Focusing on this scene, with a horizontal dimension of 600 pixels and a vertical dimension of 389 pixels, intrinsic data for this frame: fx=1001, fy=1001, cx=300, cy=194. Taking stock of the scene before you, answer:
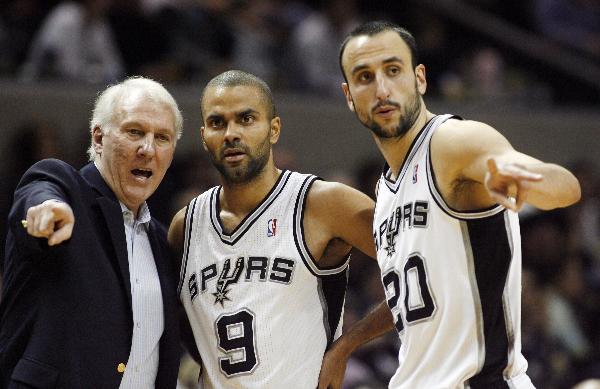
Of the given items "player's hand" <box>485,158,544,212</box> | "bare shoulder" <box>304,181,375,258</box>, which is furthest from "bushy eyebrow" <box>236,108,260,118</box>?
"player's hand" <box>485,158,544,212</box>

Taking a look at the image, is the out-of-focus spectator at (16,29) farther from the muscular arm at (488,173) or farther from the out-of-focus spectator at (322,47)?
the muscular arm at (488,173)

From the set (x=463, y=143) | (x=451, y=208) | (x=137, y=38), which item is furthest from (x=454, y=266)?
(x=137, y=38)

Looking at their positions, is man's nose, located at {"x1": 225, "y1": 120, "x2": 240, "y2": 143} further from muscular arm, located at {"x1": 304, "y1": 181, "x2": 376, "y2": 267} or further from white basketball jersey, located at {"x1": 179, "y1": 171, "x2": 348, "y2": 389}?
muscular arm, located at {"x1": 304, "y1": 181, "x2": 376, "y2": 267}

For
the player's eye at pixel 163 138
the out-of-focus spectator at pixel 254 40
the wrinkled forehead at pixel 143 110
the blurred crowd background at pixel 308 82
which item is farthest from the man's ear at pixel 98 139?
the out-of-focus spectator at pixel 254 40

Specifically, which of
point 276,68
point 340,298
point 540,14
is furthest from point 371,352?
point 540,14

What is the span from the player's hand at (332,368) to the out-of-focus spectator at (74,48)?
16.7 feet

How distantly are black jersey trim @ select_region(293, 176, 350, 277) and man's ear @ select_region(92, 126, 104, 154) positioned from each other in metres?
0.98

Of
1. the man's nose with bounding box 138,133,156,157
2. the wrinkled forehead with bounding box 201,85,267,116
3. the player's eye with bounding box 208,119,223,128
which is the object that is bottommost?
the man's nose with bounding box 138,133,156,157

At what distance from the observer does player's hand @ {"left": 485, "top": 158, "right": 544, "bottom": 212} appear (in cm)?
345

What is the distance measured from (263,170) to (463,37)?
851cm

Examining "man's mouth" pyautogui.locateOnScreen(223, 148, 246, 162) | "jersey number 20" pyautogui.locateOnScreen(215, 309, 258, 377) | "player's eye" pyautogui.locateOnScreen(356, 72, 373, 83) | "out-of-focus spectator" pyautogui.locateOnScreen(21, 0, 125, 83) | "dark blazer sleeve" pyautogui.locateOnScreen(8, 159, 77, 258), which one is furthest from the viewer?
"out-of-focus spectator" pyautogui.locateOnScreen(21, 0, 125, 83)

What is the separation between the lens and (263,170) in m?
4.88

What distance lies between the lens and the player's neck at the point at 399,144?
4.36 meters

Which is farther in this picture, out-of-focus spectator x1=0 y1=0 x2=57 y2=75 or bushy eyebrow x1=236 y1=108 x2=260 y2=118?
out-of-focus spectator x1=0 y1=0 x2=57 y2=75
